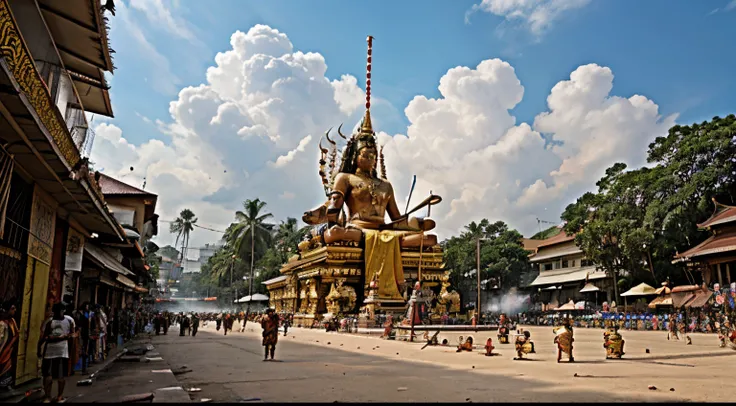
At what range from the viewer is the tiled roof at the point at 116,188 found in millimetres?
26203

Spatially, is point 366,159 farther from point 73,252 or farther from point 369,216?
point 73,252

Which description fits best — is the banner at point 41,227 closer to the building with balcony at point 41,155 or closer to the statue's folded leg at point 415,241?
the building with balcony at point 41,155

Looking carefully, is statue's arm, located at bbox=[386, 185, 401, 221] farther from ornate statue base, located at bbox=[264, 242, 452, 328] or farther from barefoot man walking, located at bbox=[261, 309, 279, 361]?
barefoot man walking, located at bbox=[261, 309, 279, 361]

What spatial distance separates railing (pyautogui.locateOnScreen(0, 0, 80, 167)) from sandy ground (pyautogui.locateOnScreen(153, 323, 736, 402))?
4.54m

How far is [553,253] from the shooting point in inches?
2142

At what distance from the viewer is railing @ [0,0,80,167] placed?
619cm

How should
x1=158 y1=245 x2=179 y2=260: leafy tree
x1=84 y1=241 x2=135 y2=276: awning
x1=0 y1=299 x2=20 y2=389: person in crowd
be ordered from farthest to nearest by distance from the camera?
1. x1=158 y1=245 x2=179 y2=260: leafy tree
2. x1=84 y1=241 x2=135 y2=276: awning
3. x1=0 y1=299 x2=20 y2=389: person in crowd

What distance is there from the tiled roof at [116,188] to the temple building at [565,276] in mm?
33988

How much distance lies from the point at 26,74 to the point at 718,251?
3270cm

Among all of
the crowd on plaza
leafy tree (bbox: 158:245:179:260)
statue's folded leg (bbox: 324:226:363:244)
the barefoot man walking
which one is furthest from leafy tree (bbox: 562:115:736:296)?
leafy tree (bbox: 158:245:179:260)

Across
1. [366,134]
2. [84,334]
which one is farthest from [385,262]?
[84,334]

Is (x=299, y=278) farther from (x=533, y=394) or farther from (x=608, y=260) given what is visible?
(x=533, y=394)

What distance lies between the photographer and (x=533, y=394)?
26.3 feet

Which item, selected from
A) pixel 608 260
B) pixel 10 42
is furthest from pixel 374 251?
pixel 10 42
